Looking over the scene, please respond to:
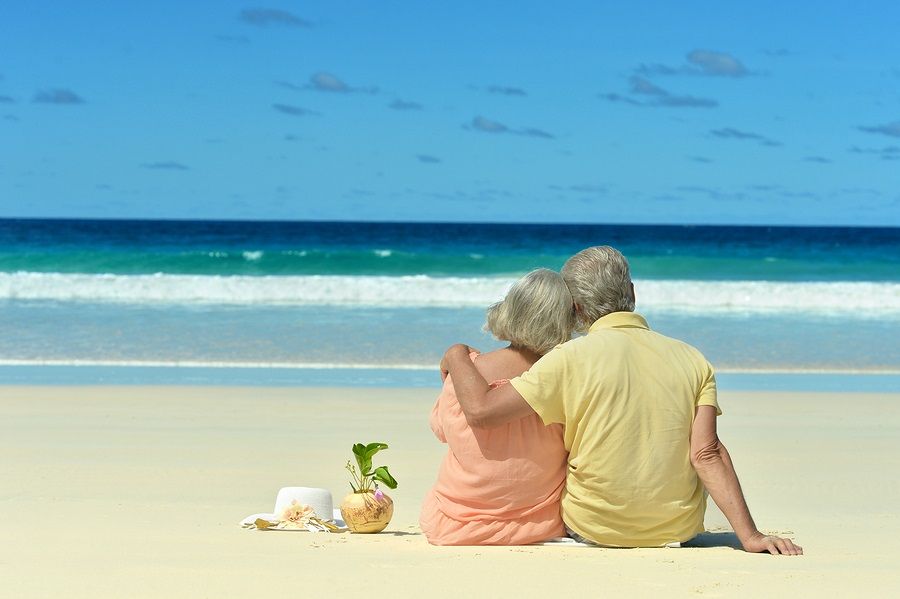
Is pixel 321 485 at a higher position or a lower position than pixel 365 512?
lower

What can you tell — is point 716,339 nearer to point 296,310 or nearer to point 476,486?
point 296,310

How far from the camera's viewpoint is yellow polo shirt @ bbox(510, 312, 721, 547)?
352cm

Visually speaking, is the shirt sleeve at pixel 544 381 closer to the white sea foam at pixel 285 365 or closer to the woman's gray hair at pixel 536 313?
the woman's gray hair at pixel 536 313

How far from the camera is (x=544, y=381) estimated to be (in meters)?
3.49

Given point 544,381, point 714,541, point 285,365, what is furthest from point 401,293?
point 544,381

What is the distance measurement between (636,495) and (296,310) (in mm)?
14488

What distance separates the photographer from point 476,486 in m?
3.75

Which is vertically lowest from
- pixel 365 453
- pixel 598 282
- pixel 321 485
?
pixel 321 485

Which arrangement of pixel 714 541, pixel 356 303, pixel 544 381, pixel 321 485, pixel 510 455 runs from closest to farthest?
pixel 544 381 < pixel 510 455 < pixel 714 541 < pixel 321 485 < pixel 356 303

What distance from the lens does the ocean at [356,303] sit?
1096 cm

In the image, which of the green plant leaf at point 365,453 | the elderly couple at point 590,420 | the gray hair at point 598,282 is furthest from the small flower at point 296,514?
the gray hair at point 598,282

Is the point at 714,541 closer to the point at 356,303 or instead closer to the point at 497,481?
the point at 497,481

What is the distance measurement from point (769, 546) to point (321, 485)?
2632mm

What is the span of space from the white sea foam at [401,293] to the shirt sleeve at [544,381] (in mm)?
15893
